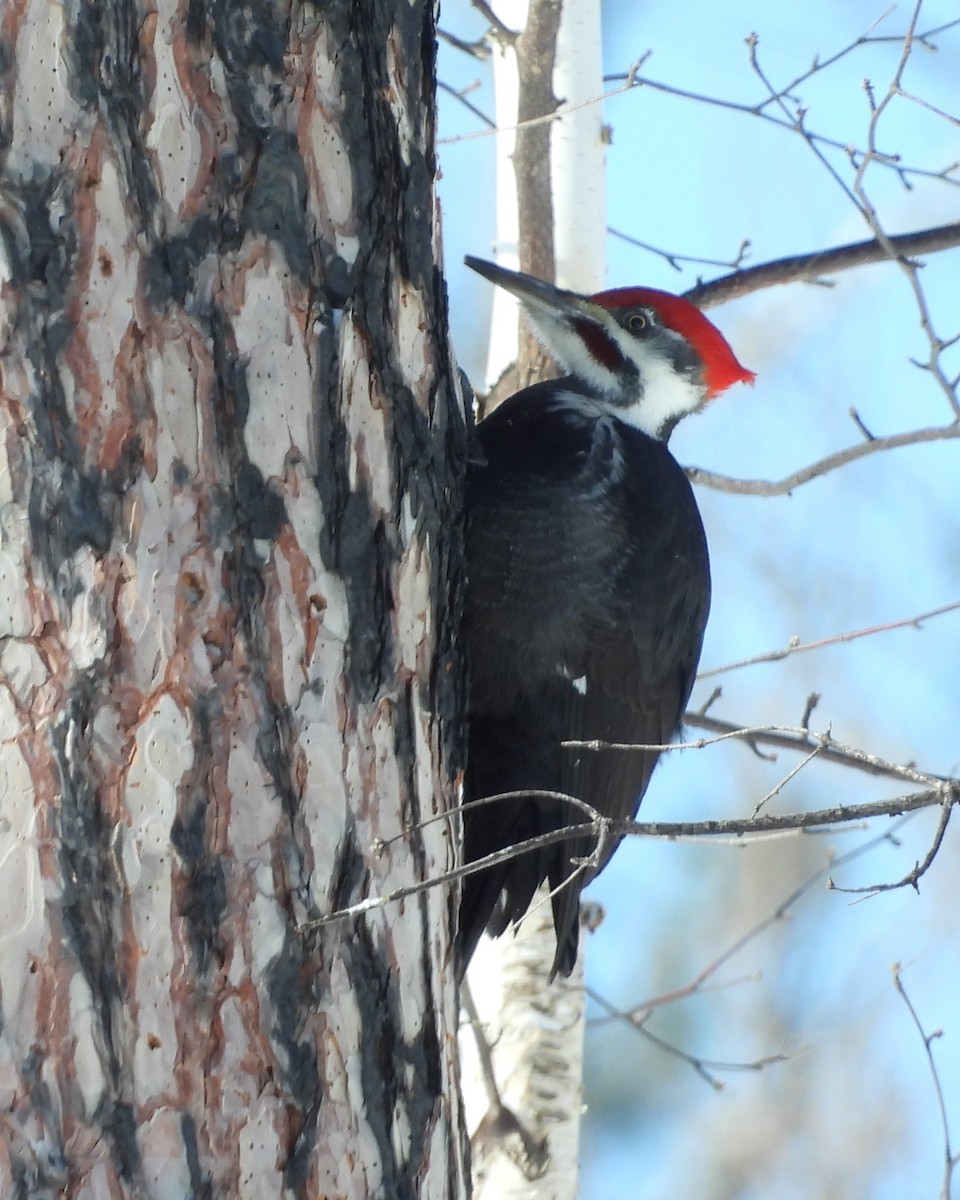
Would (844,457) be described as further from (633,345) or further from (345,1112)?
(345,1112)

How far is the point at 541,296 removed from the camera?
9.82 ft

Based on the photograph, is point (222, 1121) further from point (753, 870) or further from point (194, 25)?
point (753, 870)

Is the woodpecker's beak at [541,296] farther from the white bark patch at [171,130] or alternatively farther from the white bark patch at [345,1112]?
the white bark patch at [345,1112]

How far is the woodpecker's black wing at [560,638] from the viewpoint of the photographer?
2416 millimetres

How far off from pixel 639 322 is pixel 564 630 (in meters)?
0.90

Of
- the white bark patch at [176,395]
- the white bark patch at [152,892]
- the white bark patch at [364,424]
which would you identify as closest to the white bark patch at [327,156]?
the white bark patch at [364,424]

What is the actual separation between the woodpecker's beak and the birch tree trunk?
3.97 ft

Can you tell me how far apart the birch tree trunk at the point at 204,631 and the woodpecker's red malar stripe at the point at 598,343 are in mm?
1334

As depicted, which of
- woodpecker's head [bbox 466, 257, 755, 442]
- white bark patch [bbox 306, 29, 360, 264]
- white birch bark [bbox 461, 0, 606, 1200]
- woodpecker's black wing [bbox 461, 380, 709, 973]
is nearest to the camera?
white bark patch [bbox 306, 29, 360, 264]

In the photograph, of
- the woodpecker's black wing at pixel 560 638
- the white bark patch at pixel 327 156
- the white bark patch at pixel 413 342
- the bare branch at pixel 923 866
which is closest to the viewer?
the bare branch at pixel 923 866

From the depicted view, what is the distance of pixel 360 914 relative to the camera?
158 cm

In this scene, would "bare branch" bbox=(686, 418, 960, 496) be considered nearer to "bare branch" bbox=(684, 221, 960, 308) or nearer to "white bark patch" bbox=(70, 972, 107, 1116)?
"bare branch" bbox=(684, 221, 960, 308)

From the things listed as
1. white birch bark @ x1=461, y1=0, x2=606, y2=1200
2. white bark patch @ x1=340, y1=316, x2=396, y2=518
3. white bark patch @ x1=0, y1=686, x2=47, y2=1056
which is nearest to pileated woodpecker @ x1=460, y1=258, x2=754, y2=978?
white birch bark @ x1=461, y1=0, x2=606, y2=1200

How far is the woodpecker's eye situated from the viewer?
308cm
